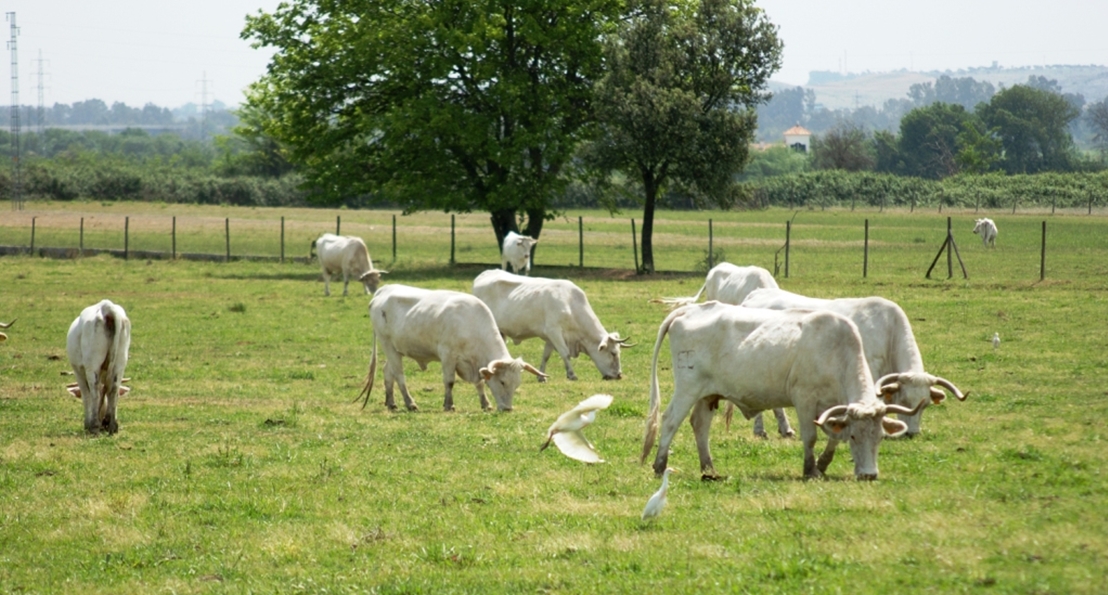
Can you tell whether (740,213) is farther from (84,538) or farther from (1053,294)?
(84,538)

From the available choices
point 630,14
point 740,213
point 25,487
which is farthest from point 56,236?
point 25,487

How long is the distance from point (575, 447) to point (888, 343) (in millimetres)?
4235

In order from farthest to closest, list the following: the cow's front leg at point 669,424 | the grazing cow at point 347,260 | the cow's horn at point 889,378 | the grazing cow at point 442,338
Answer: the grazing cow at point 347,260, the grazing cow at point 442,338, the cow's horn at point 889,378, the cow's front leg at point 669,424

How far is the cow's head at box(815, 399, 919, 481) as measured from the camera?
10297 millimetres

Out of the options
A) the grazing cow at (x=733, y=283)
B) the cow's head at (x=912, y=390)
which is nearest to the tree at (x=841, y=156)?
the grazing cow at (x=733, y=283)

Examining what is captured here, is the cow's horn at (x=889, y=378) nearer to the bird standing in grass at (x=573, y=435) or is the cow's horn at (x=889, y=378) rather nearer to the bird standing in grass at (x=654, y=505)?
the bird standing in grass at (x=573, y=435)

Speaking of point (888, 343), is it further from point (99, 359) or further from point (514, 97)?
point (514, 97)

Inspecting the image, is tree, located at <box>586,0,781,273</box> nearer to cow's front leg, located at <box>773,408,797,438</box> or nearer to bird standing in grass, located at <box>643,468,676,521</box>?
cow's front leg, located at <box>773,408,797,438</box>

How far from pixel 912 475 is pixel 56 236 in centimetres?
5152

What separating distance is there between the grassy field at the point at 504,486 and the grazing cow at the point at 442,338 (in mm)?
621

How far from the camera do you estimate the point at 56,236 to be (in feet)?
181

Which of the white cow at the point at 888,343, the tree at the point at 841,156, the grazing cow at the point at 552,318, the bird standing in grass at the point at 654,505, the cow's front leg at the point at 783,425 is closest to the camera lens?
the bird standing in grass at the point at 654,505

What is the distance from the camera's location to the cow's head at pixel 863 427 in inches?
405

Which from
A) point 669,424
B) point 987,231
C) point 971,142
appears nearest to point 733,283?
point 669,424
